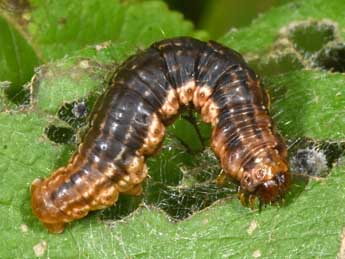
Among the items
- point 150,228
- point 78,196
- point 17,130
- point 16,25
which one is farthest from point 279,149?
point 16,25

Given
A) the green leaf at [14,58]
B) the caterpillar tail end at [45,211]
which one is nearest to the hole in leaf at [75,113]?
the green leaf at [14,58]

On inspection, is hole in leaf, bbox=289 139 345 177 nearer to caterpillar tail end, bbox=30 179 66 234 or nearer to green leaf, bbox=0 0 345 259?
green leaf, bbox=0 0 345 259

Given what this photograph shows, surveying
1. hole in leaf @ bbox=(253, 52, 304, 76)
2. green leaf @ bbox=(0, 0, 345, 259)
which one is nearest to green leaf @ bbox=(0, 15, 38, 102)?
green leaf @ bbox=(0, 0, 345, 259)

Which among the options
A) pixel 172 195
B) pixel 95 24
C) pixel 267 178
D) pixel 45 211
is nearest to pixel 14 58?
pixel 95 24

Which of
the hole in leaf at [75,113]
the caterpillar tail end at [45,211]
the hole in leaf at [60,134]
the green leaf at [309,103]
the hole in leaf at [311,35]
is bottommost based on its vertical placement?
the caterpillar tail end at [45,211]

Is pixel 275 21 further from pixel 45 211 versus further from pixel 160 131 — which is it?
pixel 45 211

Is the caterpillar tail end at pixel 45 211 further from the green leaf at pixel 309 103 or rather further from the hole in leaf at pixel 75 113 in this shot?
the green leaf at pixel 309 103
